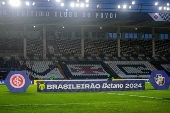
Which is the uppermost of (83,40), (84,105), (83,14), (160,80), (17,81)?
(83,14)

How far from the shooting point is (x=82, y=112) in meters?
12.7

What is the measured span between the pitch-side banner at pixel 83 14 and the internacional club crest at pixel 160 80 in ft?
70.4

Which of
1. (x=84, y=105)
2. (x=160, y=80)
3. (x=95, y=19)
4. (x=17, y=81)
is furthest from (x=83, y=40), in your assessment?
(x=84, y=105)

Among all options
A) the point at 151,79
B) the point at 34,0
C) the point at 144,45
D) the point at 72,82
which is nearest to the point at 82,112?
the point at 72,82

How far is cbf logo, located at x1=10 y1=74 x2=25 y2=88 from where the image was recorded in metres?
24.5

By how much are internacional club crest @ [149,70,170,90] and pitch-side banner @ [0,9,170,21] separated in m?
21.5

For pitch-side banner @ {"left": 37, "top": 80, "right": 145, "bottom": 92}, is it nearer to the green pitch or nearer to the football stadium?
the green pitch

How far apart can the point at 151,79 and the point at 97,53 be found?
105ft

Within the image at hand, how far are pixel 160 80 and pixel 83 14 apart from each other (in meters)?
21.9

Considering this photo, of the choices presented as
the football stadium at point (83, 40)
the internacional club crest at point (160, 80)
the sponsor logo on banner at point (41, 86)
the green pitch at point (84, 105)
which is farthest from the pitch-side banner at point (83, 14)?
the green pitch at point (84, 105)

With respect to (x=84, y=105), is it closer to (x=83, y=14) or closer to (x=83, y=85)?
(x=83, y=85)

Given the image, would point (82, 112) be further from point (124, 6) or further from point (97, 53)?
point (97, 53)

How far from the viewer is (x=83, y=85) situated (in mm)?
25484

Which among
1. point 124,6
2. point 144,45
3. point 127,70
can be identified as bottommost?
point 127,70
